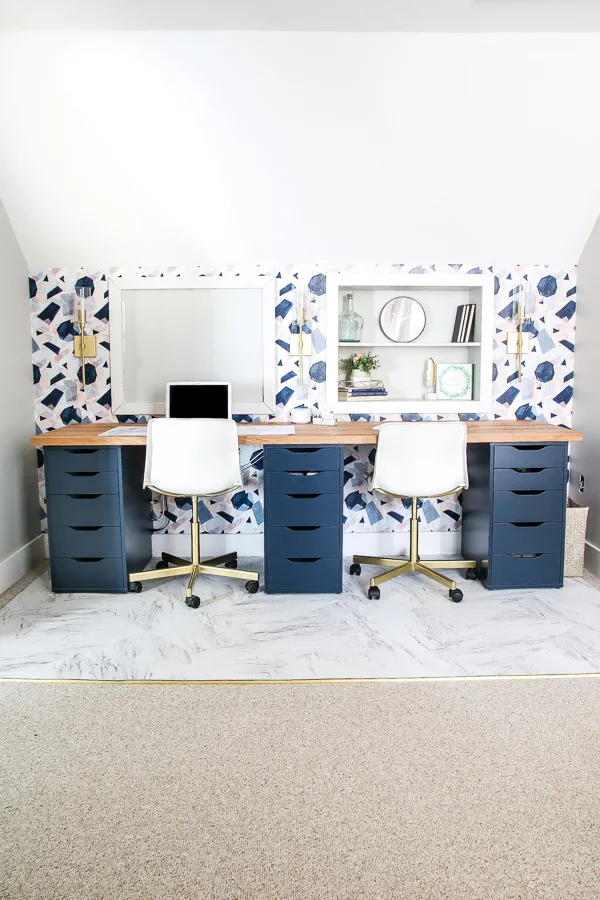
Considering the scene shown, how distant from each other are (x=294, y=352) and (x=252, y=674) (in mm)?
1891

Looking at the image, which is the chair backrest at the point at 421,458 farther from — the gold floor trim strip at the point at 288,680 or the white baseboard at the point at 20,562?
the white baseboard at the point at 20,562

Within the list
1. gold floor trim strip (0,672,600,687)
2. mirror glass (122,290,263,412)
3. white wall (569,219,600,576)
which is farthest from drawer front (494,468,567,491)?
mirror glass (122,290,263,412)

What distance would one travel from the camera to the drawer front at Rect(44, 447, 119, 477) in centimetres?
323

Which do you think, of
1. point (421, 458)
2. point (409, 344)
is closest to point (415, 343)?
point (409, 344)

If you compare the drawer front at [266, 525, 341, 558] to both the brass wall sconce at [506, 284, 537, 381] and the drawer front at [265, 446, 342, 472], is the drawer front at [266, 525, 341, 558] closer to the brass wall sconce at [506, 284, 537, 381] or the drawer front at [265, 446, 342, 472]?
the drawer front at [265, 446, 342, 472]

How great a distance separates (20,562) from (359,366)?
2.15m

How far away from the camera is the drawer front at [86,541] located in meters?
3.27

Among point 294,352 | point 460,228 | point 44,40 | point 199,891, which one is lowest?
point 199,891

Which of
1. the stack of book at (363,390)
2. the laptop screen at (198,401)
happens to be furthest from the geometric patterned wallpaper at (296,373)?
the laptop screen at (198,401)

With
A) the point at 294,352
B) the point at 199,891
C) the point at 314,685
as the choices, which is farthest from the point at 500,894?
the point at 294,352

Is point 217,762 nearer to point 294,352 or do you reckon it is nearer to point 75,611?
point 75,611

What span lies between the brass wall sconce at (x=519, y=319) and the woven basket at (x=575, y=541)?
0.95 m

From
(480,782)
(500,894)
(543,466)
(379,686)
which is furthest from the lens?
(543,466)

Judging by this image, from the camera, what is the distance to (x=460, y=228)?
3.56 meters
